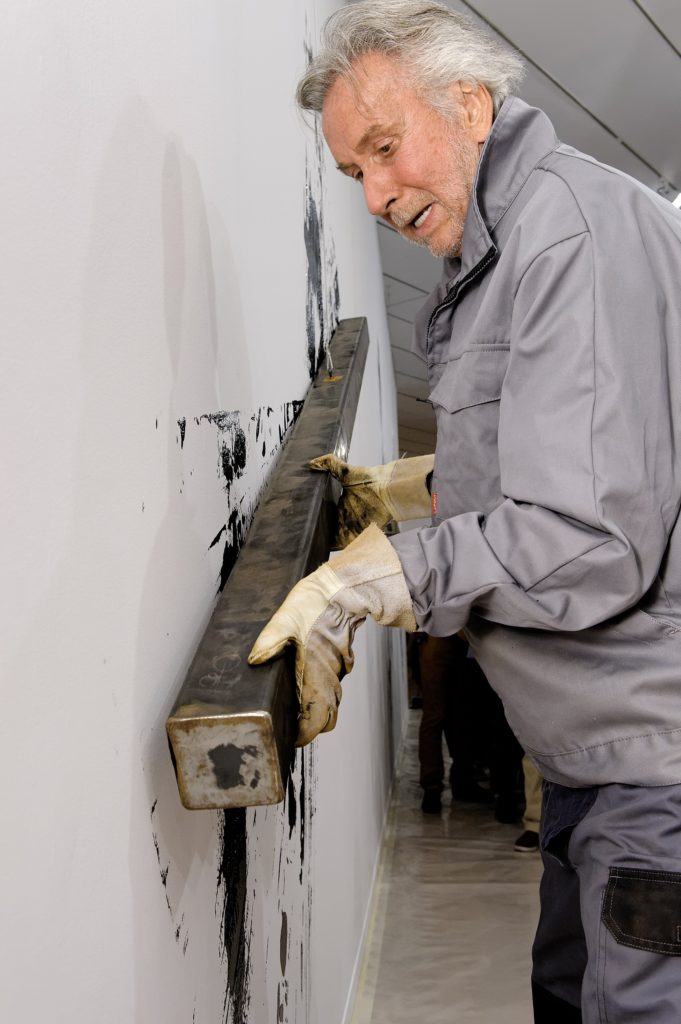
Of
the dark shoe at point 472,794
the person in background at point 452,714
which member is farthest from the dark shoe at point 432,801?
the dark shoe at point 472,794

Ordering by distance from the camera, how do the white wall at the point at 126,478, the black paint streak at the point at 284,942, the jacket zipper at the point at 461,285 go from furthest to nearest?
the black paint streak at the point at 284,942, the jacket zipper at the point at 461,285, the white wall at the point at 126,478

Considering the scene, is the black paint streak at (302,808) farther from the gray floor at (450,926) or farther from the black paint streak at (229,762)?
the gray floor at (450,926)

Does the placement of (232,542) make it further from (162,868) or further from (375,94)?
(375,94)

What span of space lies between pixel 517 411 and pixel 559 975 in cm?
95

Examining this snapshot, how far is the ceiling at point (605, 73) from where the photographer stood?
3.59m

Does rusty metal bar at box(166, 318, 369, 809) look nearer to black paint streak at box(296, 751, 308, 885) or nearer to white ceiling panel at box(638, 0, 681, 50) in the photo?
black paint streak at box(296, 751, 308, 885)

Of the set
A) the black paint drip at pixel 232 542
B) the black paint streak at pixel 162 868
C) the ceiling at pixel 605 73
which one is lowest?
the black paint streak at pixel 162 868

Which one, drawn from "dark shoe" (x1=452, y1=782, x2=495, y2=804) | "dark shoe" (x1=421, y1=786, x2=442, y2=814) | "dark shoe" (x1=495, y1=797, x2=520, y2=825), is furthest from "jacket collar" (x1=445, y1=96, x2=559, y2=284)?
"dark shoe" (x1=452, y1=782, x2=495, y2=804)

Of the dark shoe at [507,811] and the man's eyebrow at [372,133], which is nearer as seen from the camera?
the man's eyebrow at [372,133]

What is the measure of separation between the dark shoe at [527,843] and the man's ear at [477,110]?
3390mm

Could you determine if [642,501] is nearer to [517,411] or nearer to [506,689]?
[517,411]

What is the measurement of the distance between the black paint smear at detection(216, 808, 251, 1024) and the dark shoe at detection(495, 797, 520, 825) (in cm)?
351

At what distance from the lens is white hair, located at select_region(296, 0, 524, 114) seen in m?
1.25

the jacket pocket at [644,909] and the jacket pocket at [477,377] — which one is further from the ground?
the jacket pocket at [477,377]
